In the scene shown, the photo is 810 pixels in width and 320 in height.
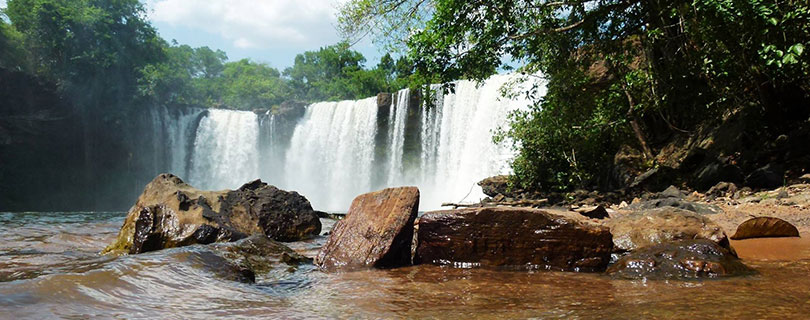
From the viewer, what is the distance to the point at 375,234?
4.71 meters

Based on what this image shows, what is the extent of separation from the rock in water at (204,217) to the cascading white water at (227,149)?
2501 centimetres

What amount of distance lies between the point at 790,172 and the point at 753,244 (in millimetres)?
5610

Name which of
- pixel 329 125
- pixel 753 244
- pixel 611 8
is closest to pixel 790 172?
pixel 611 8

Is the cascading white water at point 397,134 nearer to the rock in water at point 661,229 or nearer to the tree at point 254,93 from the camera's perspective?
the rock in water at point 661,229

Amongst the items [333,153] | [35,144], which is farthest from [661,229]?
[35,144]

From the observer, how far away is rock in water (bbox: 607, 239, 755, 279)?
146 inches

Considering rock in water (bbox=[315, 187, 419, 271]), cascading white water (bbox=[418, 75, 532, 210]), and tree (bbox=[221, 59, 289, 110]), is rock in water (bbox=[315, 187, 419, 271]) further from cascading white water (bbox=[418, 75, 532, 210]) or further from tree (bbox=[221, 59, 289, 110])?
tree (bbox=[221, 59, 289, 110])

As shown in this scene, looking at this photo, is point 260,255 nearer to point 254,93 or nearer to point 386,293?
point 386,293

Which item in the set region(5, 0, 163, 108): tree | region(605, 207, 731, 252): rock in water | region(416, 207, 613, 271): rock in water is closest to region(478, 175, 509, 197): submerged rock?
region(605, 207, 731, 252): rock in water

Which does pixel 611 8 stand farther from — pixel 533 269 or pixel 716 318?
pixel 716 318

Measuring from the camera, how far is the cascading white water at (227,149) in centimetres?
3247

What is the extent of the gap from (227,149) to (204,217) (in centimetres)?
2786

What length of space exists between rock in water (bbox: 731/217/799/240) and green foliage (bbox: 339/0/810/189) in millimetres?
2422

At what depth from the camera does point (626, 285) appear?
3473 mm
